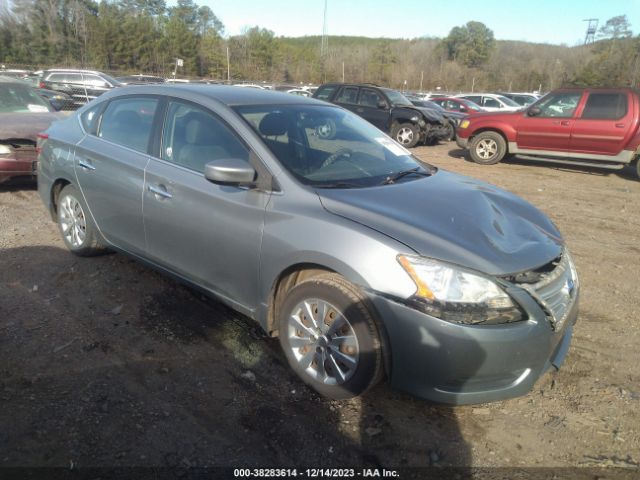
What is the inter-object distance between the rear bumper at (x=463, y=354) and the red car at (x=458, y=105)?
17.8 m

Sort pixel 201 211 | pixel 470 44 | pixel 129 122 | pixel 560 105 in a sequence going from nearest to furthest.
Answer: pixel 201 211 → pixel 129 122 → pixel 560 105 → pixel 470 44

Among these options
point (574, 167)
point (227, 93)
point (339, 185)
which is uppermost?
point (227, 93)

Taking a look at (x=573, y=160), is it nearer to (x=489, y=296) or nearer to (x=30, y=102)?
(x=489, y=296)

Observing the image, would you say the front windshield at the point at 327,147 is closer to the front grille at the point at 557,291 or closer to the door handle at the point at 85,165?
the front grille at the point at 557,291

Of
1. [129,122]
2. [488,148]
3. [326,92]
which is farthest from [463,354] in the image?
[326,92]

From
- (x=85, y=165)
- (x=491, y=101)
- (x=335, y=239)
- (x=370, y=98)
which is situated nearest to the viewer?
(x=335, y=239)

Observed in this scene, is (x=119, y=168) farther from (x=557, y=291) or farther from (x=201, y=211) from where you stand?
(x=557, y=291)

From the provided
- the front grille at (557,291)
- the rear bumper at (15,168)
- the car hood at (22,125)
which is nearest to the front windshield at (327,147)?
the front grille at (557,291)

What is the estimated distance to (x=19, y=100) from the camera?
7.93 meters

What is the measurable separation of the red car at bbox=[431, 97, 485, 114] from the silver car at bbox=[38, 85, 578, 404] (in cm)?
1632

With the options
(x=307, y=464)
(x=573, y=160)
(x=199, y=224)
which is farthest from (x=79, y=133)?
(x=573, y=160)

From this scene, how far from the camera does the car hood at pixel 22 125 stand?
6496 millimetres

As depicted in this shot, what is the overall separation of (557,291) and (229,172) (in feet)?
6.45

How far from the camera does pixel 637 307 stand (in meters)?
4.07
